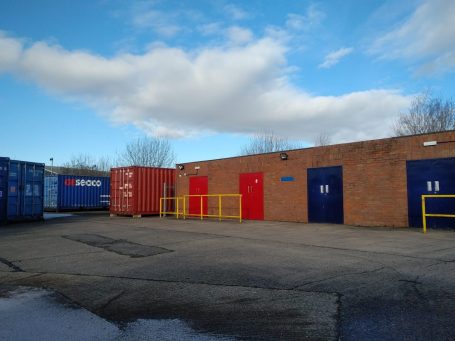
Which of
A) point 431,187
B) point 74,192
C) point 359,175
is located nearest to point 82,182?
point 74,192

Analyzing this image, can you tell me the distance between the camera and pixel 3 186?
17812 millimetres

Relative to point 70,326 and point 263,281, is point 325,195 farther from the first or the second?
point 70,326

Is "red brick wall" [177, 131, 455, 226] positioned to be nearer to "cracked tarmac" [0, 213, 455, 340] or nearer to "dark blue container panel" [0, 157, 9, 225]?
"cracked tarmac" [0, 213, 455, 340]

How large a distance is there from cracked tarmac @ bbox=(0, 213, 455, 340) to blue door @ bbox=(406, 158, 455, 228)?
2.16m

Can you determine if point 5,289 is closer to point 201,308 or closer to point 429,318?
point 201,308

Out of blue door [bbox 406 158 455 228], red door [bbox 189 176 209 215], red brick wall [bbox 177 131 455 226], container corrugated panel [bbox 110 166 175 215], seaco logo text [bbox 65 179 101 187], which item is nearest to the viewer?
blue door [bbox 406 158 455 228]

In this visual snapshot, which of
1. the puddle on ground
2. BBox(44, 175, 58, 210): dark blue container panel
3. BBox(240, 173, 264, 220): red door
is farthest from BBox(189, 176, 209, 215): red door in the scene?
the puddle on ground

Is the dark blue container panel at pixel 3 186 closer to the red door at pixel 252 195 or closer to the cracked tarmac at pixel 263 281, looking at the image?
the cracked tarmac at pixel 263 281

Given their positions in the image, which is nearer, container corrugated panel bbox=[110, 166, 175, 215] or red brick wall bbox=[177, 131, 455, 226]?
red brick wall bbox=[177, 131, 455, 226]

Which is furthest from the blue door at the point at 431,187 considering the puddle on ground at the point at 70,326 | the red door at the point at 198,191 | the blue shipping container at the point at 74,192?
the blue shipping container at the point at 74,192

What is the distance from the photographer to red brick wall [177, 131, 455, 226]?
14.7 m

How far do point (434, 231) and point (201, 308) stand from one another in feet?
35.3

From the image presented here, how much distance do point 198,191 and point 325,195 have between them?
8.79m

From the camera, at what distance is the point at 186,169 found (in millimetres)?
24797
